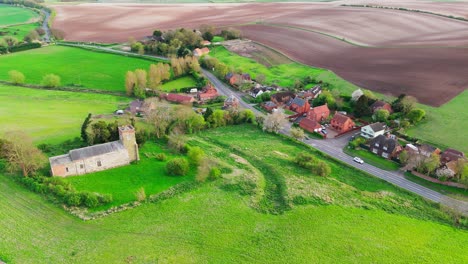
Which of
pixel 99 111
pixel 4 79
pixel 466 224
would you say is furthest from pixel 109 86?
pixel 466 224

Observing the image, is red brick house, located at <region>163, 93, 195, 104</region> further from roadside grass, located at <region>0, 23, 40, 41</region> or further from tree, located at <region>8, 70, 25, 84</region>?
roadside grass, located at <region>0, 23, 40, 41</region>

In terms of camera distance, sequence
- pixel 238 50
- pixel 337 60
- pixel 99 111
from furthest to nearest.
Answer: pixel 238 50 → pixel 337 60 → pixel 99 111

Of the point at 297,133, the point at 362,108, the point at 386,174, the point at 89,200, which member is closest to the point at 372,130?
the point at 362,108

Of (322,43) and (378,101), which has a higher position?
(322,43)

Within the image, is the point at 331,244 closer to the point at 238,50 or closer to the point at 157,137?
the point at 157,137

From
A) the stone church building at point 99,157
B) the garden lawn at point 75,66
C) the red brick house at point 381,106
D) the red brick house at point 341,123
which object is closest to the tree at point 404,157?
the red brick house at point 341,123

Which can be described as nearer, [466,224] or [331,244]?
[331,244]

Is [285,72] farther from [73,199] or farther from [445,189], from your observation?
[73,199]
